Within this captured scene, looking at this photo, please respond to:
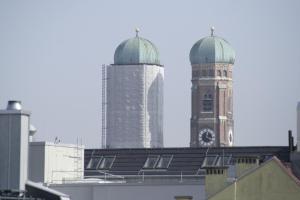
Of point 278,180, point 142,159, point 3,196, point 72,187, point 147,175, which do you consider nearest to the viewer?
point 3,196

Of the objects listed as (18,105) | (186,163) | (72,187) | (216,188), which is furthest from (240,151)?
(18,105)

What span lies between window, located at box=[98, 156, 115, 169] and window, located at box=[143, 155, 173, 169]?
1.99 metres

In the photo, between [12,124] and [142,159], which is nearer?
[12,124]

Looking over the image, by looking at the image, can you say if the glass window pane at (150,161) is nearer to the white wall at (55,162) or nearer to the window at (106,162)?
the window at (106,162)

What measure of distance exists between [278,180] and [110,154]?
5501 centimetres

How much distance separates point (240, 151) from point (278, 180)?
51045 mm

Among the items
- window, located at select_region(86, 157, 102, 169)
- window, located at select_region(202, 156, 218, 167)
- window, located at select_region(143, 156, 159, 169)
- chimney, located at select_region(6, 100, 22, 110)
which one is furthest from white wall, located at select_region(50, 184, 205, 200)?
chimney, located at select_region(6, 100, 22, 110)

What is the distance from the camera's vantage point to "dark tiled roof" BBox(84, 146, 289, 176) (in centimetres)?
11188

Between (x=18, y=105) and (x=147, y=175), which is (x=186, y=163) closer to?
(x=147, y=175)

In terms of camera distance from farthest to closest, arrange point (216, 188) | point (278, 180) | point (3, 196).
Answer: point (216, 188) → point (278, 180) → point (3, 196)

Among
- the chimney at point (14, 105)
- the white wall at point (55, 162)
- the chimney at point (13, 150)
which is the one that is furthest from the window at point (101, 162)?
the chimney at point (13, 150)

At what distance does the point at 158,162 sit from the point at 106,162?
116 inches

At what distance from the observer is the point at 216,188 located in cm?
6744

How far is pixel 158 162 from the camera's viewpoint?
114 meters
